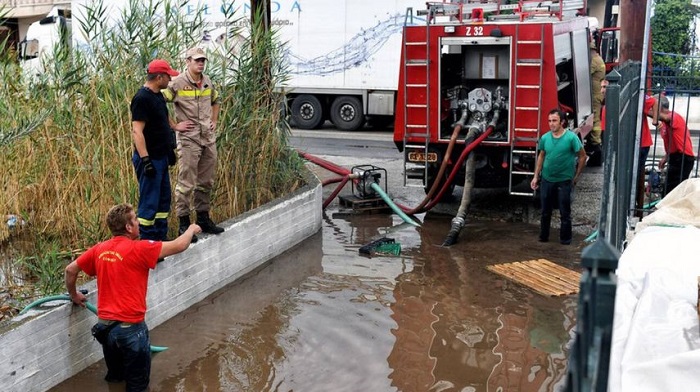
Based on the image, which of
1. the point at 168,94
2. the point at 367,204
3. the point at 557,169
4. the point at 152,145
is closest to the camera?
the point at 152,145

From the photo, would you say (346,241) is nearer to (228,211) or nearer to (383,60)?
(228,211)

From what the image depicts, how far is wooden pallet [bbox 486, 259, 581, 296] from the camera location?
7297 mm

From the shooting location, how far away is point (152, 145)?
21.6 feet

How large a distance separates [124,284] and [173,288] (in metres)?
1.55

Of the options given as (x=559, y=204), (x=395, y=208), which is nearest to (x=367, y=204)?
(x=395, y=208)

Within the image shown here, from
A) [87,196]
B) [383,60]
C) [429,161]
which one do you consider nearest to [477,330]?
[87,196]

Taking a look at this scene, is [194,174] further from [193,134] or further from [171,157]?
[171,157]

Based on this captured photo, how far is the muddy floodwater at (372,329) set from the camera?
216 inches

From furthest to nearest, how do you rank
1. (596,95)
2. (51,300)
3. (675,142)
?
(596,95) → (675,142) → (51,300)

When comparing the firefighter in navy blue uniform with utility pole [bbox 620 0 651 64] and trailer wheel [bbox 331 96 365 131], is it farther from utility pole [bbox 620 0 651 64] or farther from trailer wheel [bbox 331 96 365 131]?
trailer wheel [bbox 331 96 365 131]

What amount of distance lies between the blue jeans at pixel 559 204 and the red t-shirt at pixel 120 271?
5.31 metres

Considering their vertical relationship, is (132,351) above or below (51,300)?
below

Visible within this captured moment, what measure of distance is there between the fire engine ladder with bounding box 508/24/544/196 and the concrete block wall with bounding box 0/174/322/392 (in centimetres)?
249

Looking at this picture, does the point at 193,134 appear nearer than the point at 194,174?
Yes
